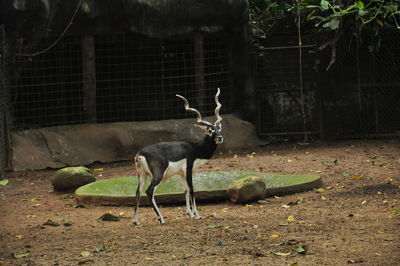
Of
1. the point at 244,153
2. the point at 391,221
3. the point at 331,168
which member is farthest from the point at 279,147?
the point at 391,221

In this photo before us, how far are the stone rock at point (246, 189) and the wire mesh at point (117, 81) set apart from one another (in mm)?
5351

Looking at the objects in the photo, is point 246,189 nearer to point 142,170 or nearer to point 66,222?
point 142,170

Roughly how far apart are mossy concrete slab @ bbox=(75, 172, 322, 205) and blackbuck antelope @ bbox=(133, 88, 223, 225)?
619 mm

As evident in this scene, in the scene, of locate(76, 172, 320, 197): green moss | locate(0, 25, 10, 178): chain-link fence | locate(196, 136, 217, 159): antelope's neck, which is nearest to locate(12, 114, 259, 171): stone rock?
locate(0, 25, 10, 178): chain-link fence

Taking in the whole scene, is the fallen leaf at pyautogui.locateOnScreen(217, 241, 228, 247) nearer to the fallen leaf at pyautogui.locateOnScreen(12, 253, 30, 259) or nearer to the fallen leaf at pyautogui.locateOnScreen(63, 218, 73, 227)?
the fallen leaf at pyautogui.locateOnScreen(12, 253, 30, 259)

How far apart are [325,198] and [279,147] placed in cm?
585

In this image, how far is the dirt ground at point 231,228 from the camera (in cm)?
654

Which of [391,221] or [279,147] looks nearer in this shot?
[391,221]

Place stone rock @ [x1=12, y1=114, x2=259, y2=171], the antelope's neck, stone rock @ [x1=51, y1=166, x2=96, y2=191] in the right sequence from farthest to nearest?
stone rock @ [x1=12, y1=114, x2=259, y2=171] < stone rock @ [x1=51, y1=166, x2=96, y2=191] < the antelope's neck

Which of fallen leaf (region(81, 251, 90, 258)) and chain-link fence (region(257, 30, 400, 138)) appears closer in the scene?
fallen leaf (region(81, 251, 90, 258))

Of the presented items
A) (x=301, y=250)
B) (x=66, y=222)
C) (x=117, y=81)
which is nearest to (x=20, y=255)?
(x=66, y=222)

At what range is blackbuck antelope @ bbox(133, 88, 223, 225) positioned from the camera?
862 centimetres

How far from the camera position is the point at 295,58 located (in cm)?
1645

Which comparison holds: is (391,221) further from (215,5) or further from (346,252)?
(215,5)
